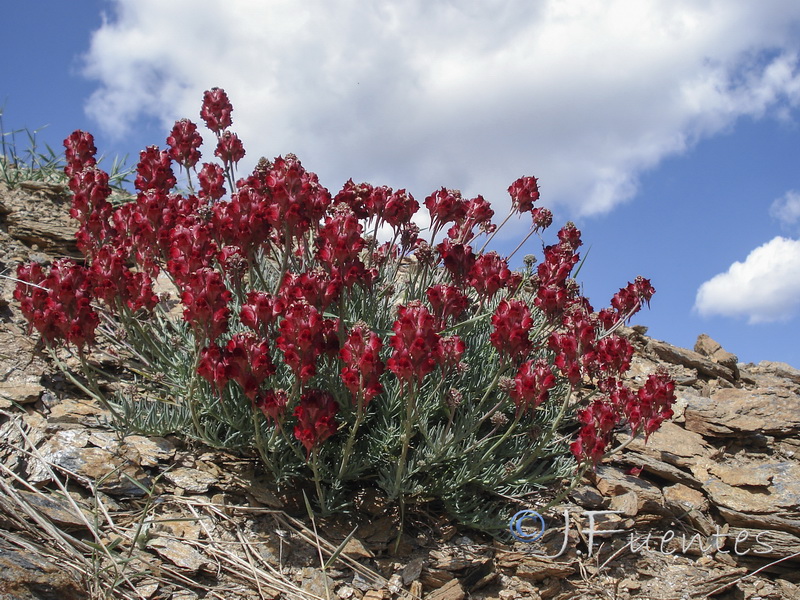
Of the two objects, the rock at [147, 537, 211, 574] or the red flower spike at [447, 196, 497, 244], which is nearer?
the rock at [147, 537, 211, 574]

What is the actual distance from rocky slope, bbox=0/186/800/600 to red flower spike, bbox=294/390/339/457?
2.64 ft

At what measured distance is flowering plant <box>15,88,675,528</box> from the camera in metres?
3.42

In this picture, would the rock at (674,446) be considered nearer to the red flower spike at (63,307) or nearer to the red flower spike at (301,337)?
the red flower spike at (301,337)

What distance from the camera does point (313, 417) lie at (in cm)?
340

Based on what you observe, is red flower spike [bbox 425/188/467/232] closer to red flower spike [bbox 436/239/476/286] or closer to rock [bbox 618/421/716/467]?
red flower spike [bbox 436/239/476/286]

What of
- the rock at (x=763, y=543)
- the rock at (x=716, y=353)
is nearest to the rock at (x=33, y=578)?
the rock at (x=763, y=543)

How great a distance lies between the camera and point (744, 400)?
6316mm

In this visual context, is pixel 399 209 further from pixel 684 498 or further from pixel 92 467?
pixel 684 498

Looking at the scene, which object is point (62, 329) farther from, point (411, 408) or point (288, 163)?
point (411, 408)

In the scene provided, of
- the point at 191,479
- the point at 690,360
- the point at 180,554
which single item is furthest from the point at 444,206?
the point at 690,360

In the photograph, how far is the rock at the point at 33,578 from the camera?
9.28 ft

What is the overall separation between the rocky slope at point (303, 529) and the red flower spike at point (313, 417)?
80 cm

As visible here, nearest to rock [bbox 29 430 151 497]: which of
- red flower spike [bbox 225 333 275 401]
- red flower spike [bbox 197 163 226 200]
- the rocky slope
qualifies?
the rocky slope

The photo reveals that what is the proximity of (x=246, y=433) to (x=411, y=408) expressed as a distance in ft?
4.33
